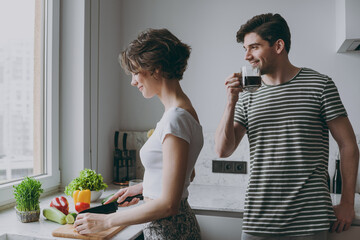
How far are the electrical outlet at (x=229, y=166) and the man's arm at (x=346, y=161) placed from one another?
86 cm

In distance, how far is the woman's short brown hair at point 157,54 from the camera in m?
1.12

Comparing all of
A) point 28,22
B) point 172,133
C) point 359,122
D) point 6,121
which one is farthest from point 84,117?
point 359,122

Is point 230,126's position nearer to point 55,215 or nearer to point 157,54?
point 157,54

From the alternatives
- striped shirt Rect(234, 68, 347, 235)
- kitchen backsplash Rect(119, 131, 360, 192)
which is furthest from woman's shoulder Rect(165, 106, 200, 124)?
kitchen backsplash Rect(119, 131, 360, 192)

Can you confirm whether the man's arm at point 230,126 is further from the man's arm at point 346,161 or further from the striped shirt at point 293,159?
the man's arm at point 346,161

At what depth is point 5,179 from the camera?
1.77 meters

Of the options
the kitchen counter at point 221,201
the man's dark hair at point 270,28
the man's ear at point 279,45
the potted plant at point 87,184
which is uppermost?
the man's dark hair at point 270,28

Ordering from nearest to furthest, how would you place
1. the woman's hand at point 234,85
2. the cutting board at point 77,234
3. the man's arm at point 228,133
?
the cutting board at point 77,234 → the woman's hand at point 234,85 → the man's arm at point 228,133

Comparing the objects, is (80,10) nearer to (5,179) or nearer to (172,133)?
(5,179)

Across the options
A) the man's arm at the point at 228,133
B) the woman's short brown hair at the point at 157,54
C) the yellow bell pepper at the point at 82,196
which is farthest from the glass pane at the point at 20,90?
the man's arm at the point at 228,133

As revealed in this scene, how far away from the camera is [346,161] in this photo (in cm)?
146

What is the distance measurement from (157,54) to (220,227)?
113 cm

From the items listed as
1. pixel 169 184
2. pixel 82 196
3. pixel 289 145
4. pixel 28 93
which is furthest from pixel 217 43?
pixel 169 184

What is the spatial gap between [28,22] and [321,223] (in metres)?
1.80
